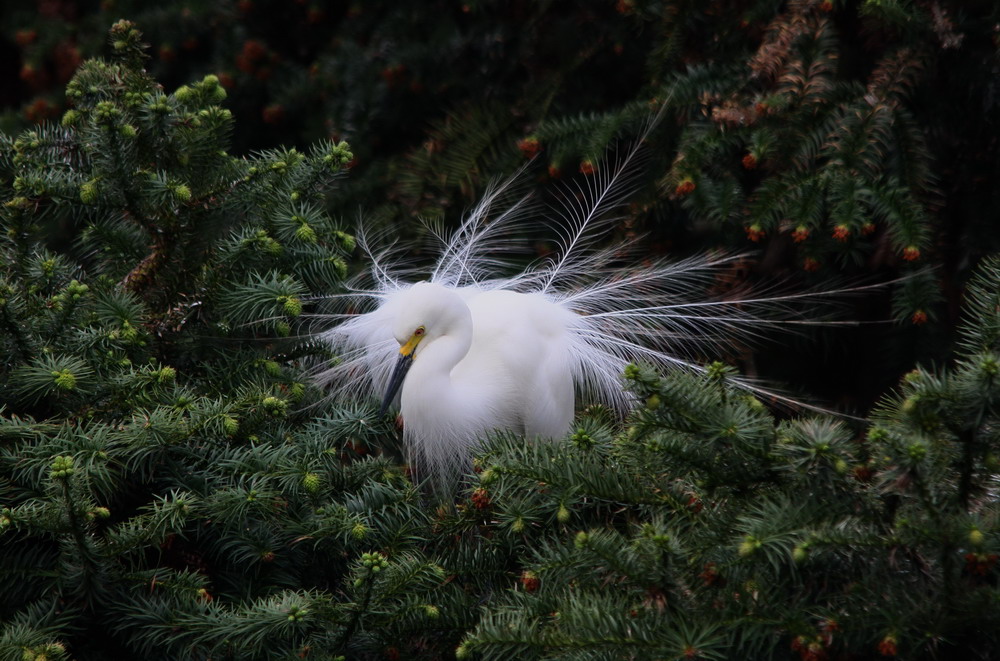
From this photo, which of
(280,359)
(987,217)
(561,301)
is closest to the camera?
(280,359)

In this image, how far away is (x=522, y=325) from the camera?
84.3 inches

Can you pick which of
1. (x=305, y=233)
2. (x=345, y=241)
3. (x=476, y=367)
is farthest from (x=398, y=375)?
(x=305, y=233)

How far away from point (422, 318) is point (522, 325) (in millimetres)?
312

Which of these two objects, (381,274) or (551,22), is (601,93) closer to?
(551,22)

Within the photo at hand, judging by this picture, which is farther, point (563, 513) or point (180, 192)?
point (180, 192)

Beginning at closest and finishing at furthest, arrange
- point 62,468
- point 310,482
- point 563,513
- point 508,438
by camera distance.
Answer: point 62,468, point 563,513, point 310,482, point 508,438

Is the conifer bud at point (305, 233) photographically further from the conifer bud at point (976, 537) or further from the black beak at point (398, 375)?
the conifer bud at point (976, 537)

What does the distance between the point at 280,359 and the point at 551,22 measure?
5.02ft

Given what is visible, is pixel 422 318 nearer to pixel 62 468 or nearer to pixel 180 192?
pixel 180 192

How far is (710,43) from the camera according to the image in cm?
216

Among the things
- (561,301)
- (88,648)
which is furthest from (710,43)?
(88,648)

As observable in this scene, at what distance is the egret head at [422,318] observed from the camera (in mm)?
1923

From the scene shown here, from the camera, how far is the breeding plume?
200cm

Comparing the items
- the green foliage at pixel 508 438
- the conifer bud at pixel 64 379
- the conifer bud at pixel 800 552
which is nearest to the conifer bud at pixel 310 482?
the green foliage at pixel 508 438
